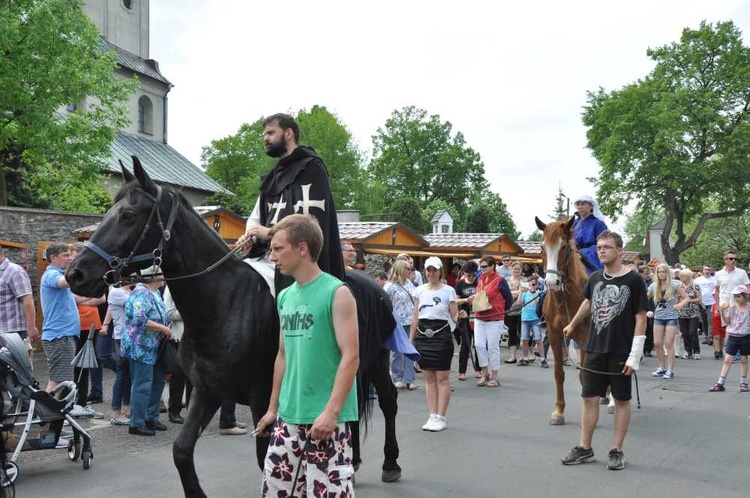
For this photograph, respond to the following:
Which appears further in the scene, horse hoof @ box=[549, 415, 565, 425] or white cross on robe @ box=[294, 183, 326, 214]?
horse hoof @ box=[549, 415, 565, 425]

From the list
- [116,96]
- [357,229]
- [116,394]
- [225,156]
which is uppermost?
[225,156]

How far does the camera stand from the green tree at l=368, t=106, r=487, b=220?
74.7 meters

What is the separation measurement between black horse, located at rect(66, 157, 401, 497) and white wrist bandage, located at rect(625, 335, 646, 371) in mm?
3246

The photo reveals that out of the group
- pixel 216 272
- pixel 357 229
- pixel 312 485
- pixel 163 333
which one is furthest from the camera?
pixel 357 229

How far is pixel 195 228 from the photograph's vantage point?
15.5ft

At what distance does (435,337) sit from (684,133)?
4312cm

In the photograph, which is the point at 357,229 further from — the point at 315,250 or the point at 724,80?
the point at 724,80

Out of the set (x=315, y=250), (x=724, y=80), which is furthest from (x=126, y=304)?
(x=724, y=80)

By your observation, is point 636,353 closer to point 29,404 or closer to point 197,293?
point 197,293

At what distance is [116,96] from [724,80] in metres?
38.8

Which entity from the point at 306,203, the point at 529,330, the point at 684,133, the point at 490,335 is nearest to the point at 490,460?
the point at 306,203

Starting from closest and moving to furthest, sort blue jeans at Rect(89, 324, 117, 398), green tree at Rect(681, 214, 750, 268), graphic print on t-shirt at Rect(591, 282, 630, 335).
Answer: graphic print on t-shirt at Rect(591, 282, 630, 335), blue jeans at Rect(89, 324, 117, 398), green tree at Rect(681, 214, 750, 268)

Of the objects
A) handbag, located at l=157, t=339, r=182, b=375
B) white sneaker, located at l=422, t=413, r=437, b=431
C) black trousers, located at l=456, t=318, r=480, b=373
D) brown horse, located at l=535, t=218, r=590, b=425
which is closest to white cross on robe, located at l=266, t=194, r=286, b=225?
handbag, located at l=157, t=339, r=182, b=375

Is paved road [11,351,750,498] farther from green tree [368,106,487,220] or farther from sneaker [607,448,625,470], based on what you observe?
green tree [368,106,487,220]
